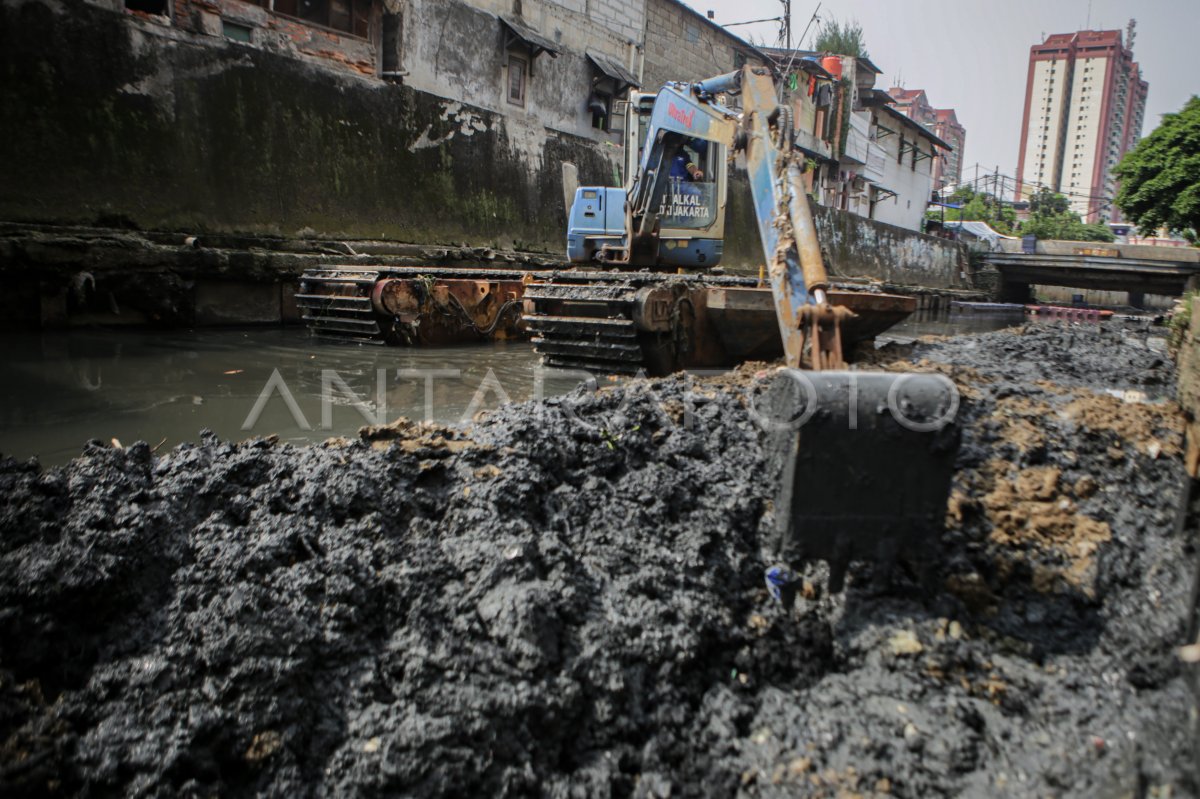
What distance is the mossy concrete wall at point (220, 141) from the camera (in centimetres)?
761

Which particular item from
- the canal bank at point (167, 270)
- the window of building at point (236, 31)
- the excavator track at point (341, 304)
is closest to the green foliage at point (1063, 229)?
the window of building at point (236, 31)

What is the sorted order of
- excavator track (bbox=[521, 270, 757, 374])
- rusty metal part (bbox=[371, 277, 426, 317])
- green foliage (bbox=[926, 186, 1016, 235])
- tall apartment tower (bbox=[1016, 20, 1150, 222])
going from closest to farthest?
1. excavator track (bbox=[521, 270, 757, 374])
2. rusty metal part (bbox=[371, 277, 426, 317])
3. green foliage (bbox=[926, 186, 1016, 235])
4. tall apartment tower (bbox=[1016, 20, 1150, 222])

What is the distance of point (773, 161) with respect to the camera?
12.6 ft

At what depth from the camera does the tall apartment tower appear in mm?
72081

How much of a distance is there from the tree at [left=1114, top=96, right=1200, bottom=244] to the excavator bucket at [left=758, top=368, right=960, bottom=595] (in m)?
20.8

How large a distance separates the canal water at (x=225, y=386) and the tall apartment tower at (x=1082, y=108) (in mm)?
82458

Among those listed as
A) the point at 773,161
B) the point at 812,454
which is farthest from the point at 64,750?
the point at 773,161

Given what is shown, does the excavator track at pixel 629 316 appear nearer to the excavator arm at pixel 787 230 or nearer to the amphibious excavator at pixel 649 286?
the amphibious excavator at pixel 649 286

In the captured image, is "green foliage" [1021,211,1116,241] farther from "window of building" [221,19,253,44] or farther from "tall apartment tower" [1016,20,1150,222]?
"window of building" [221,19,253,44]

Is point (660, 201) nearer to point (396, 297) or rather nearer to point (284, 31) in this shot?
point (396, 297)

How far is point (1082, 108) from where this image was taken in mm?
74875

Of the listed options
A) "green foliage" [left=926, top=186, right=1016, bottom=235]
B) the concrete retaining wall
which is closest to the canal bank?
the concrete retaining wall

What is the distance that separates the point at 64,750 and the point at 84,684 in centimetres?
17

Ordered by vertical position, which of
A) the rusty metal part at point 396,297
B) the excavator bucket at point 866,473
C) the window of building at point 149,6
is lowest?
the excavator bucket at point 866,473
